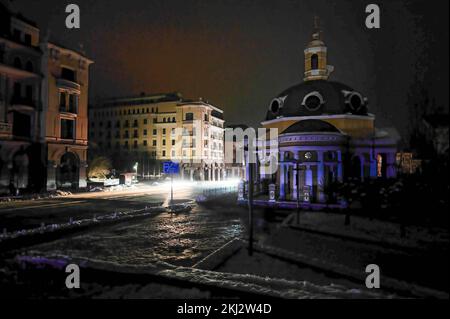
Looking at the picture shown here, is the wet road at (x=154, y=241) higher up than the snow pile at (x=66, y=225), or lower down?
lower down

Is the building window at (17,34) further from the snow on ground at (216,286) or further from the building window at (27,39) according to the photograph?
the snow on ground at (216,286)

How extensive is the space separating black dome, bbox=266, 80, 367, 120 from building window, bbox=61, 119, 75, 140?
23836 mm

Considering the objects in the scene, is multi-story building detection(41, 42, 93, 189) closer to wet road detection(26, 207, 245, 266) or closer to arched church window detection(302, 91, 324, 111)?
wet road detection(26, 207, 245, 266)

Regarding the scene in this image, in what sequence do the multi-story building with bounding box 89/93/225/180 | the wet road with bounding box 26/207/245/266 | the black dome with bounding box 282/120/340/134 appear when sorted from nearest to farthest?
1. the wet road with bounding box 26/207/245/266
2. the black dome with bounding box 282/120/340/134
3. the multi-story building with bounding box 89/93/225/180

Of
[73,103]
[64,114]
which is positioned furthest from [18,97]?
[73,103]

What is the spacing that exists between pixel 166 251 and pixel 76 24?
40.8 feet

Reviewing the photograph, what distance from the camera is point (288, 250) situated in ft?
39.7

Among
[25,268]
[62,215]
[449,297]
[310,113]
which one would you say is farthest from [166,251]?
[310,113]

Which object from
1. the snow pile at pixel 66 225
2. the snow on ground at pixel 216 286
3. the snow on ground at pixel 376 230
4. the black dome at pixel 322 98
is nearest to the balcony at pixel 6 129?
the snow pile at pixel 66 225

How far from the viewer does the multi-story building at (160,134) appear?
7106cm

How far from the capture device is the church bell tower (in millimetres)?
37906

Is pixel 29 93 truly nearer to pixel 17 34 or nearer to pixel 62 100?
pixel 62 100

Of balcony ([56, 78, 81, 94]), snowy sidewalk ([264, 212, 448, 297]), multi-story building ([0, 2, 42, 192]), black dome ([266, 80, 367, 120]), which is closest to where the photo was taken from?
snowy sidewalk ([264, 212, 448, 297])

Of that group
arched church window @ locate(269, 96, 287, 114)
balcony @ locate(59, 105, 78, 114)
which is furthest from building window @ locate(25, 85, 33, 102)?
arched church window @ locate(269, 96, 287, 114)
